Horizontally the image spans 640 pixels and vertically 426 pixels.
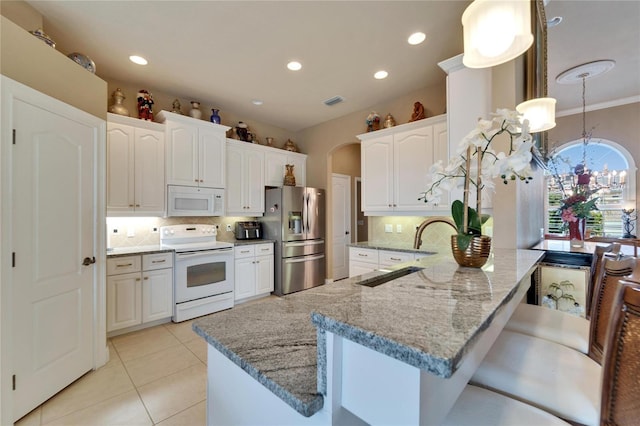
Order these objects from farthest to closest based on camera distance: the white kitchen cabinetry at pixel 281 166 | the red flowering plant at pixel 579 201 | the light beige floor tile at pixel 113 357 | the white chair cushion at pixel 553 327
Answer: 1. the white kitchen cabinetry at pixel 281 166
2. the red flowering plant at pixel 579 201
3. the light beige floor tile at pixel 113 357
4. the white chair cushion at pixel 553 327

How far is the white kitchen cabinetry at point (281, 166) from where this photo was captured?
14.6ft

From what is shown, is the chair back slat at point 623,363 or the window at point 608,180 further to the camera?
the window at point 608,180

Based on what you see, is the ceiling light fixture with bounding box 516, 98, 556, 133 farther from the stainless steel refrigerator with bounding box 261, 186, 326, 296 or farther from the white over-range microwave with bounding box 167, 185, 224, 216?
the white over-range microwave with bounding box 167, 185, 224, 216

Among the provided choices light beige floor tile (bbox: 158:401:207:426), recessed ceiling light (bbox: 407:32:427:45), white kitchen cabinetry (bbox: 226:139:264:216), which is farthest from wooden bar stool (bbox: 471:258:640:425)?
white kitchen cabinetry (bbox: 226:139:264:216)

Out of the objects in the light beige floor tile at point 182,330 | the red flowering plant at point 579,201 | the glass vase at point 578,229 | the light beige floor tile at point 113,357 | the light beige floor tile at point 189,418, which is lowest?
the light beige floor tile at point 189,418

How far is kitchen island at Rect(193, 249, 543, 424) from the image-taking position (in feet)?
1.60

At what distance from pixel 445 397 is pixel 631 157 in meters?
6.02

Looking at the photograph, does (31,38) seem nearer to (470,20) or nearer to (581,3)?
(470,20)

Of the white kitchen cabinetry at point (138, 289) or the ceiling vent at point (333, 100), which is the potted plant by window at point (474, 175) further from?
the white kitchen cabinetry at point (138, 289)

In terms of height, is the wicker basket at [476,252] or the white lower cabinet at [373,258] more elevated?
the wicker basket at [476,252]

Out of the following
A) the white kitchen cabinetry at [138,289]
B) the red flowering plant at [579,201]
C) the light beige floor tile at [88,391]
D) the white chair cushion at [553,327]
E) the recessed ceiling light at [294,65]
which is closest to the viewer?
the white chair cushion at [553,327]

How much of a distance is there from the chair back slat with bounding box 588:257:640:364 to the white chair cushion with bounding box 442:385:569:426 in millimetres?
731

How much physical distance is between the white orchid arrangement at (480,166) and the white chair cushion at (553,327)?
69cm

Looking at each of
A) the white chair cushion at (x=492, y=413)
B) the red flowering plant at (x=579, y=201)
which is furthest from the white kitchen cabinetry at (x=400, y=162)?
the white chair cushion at (x=492, y=413)
